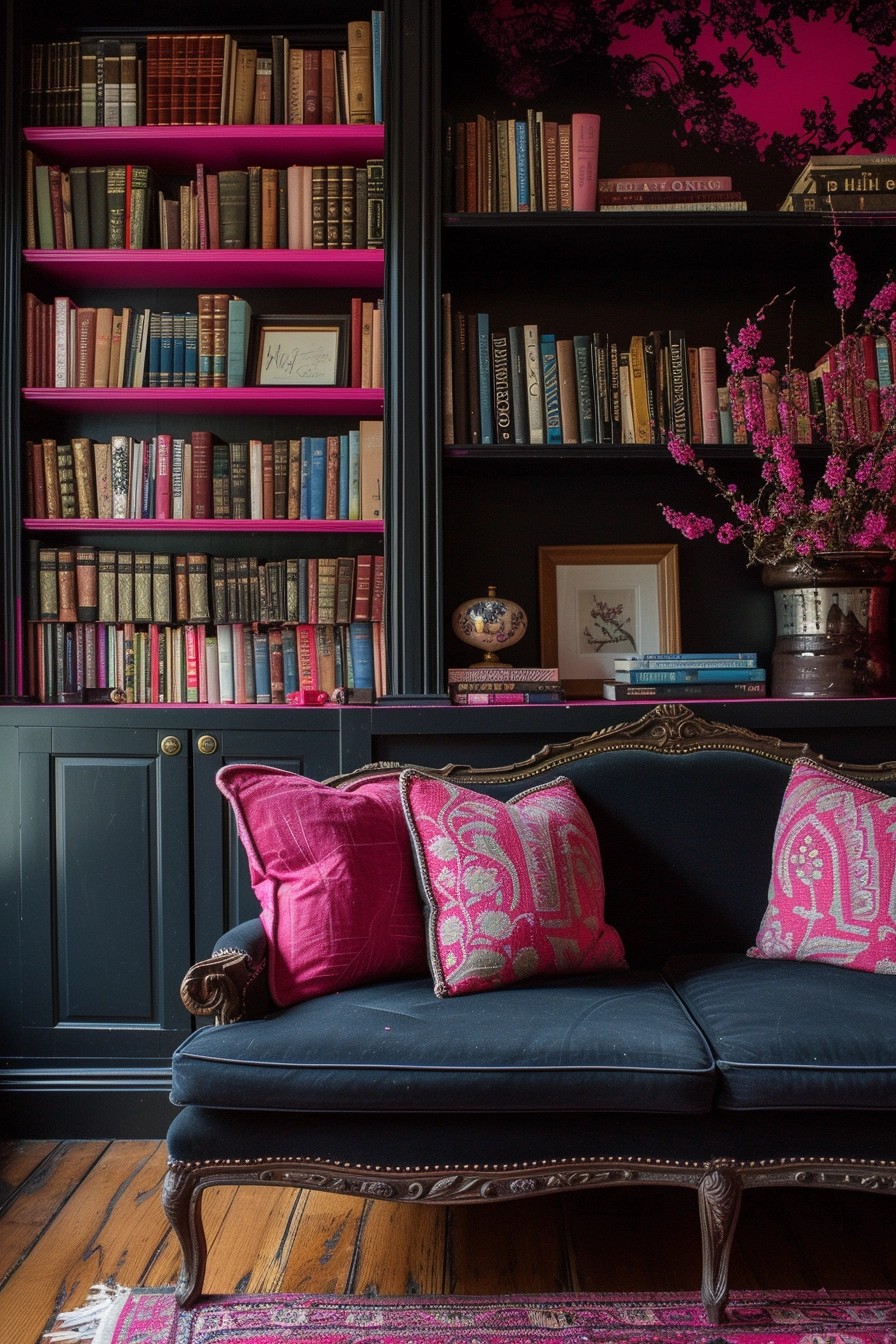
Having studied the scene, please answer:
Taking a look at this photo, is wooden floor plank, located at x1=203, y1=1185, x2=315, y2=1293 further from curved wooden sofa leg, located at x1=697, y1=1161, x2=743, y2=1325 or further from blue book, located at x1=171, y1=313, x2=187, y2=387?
blue book, located at x1=171, y1=313, x2=187, y2=387

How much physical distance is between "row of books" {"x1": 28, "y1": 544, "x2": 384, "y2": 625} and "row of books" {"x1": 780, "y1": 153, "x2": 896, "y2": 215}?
1.33 metres

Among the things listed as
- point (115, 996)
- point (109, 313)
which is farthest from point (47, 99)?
point (115, 996)

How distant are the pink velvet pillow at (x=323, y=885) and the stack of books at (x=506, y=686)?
0.48m

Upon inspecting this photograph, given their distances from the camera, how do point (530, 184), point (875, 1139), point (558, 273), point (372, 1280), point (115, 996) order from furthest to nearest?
point (558, 273) < point (530, 184) < point (115, 996) < point (372, 1280) < point (875, 1139)

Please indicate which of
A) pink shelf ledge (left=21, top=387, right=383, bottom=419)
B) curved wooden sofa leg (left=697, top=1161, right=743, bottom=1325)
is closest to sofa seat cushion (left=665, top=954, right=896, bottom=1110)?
curved wooden sofa leg (left=697, top=1161, right=743, bottom=1325)

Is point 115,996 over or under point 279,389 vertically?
under

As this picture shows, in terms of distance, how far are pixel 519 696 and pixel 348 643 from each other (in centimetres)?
48

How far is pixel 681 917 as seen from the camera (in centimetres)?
205

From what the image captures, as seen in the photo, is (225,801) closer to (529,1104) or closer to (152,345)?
(529,1104)

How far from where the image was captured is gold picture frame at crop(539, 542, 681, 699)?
2.52 meters

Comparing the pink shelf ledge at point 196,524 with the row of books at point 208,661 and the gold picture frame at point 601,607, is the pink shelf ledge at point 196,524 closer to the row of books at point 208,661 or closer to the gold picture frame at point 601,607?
the row of books at point 208,661

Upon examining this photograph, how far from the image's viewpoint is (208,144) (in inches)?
94.6

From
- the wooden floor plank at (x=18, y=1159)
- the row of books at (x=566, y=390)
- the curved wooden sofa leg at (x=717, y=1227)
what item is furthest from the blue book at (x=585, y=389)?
the wooden floor plank at (x=18, y=1159)

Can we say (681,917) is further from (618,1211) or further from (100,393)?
(100,393)
